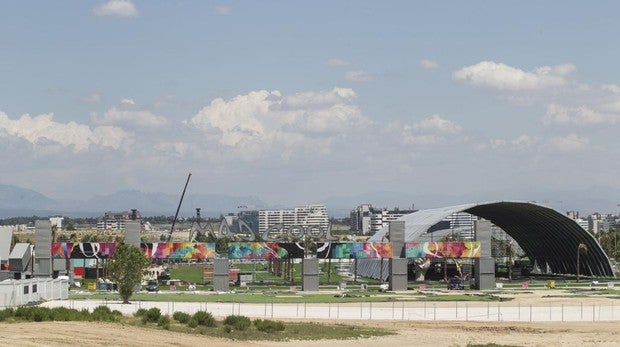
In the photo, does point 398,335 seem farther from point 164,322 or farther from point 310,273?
point 310,273

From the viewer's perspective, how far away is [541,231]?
156 m

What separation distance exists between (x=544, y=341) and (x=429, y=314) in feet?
65.2

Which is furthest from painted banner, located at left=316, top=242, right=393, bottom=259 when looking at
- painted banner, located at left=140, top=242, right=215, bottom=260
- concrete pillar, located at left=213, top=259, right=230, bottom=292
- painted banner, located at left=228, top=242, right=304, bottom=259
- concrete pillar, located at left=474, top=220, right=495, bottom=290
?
painted banner, located at left=140, top=242, right=215, bottom=260

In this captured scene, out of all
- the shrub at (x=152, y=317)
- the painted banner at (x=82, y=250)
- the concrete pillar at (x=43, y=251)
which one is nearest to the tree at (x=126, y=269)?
the concrete pillar at (x=43, y=251)

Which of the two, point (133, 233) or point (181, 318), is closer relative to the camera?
point (181, 318)

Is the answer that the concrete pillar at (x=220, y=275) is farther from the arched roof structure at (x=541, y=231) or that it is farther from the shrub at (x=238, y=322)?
the shrub at (x=238, y=322)

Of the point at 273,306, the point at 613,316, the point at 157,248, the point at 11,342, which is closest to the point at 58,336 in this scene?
the point at 11,342

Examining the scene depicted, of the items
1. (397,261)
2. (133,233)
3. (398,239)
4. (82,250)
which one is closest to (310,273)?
(397,261)

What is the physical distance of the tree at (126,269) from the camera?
9250cm

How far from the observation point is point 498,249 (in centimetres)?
19212

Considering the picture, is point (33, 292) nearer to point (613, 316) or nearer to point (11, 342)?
point (11, 342)

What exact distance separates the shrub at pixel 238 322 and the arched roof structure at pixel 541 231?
76586 mm

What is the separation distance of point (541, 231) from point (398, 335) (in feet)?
302

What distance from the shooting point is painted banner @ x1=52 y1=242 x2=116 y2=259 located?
118000 mm
